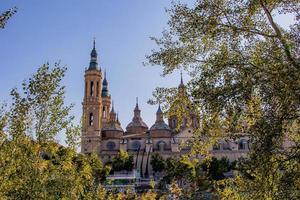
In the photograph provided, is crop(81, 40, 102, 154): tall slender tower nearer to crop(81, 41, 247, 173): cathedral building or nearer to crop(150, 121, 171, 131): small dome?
crop(81, 41, 247, 173): cathedral building

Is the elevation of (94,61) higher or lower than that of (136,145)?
higher

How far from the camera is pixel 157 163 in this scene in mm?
78812

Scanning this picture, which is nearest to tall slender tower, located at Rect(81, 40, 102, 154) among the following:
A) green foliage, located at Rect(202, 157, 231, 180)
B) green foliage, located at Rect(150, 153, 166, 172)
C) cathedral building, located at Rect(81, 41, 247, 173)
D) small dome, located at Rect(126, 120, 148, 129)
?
cathedral building, located at Rect(81, 41, 247, 173)

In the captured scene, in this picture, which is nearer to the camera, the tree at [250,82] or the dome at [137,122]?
the tree at [250,82]

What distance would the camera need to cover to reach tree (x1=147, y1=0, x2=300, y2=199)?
10109mm

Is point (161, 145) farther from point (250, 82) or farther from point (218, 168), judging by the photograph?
point (250, 82)

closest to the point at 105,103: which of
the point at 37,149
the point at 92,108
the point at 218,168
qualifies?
the point at 92,108

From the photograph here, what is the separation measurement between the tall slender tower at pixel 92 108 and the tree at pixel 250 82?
256 ft

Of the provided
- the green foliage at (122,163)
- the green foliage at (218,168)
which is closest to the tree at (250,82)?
the green foliage at (218,168)

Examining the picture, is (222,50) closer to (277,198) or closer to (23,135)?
(277,198)

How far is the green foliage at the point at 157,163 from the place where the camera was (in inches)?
3098

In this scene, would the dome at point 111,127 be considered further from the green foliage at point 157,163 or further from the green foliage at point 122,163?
the green foliage at point 157,163

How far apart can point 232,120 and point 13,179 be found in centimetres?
729

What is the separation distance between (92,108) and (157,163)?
23.8 meters
